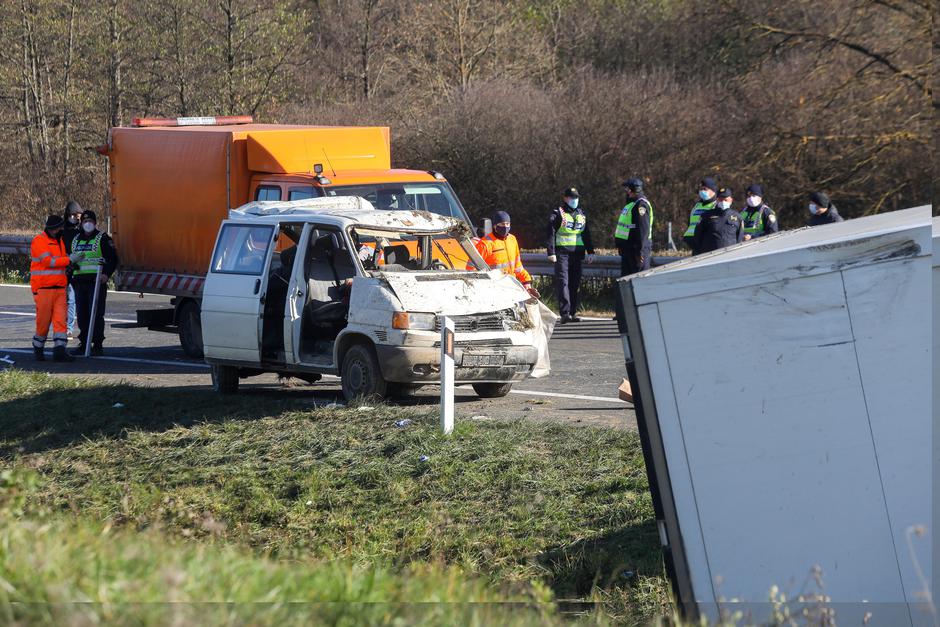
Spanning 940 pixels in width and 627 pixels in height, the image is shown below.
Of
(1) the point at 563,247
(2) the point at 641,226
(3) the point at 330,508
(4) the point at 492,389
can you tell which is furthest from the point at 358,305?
(1) the point at 563,247

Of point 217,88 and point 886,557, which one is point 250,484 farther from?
point 217,88

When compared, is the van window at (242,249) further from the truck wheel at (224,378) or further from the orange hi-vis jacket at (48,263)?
the orange hi-vis jacket at (48,263)

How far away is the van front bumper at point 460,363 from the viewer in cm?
997

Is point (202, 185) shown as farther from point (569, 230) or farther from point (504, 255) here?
point (569, 230)

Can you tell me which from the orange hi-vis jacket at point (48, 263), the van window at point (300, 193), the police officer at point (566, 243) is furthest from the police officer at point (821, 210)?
the orange hi-vis jacket at point (48, 263)

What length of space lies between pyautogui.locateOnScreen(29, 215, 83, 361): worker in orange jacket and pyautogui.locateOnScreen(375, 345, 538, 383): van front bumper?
604 cm

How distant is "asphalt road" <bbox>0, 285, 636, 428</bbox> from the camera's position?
10.7m

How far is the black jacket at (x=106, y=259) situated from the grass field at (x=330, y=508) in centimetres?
399

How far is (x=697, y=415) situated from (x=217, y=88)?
30482mm

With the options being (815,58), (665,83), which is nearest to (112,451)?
(815,58)

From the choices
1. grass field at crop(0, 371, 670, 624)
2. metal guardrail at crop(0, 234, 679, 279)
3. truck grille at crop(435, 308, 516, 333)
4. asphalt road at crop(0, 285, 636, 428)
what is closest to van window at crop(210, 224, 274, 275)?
grass field at crop(0, 371, 670, 624)

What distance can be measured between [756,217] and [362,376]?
25.8 feet

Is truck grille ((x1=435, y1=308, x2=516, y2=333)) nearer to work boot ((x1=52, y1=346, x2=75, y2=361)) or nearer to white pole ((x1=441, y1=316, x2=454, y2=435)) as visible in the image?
white pole ((x1=441, y1=316, x2=454, y2=435))

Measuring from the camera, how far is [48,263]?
1429 cm
